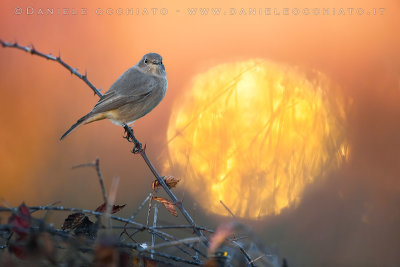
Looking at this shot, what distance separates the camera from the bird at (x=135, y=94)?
4.10 metres

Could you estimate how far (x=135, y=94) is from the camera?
14.4ft

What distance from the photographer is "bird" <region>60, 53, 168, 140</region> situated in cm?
410

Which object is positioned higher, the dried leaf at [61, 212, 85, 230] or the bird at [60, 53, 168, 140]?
the bird at [60, 53, 168, 140]

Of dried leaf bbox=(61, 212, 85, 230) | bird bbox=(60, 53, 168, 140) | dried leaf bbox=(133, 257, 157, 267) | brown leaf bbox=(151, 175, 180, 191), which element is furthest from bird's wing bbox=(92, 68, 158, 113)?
dried leaf bbox=(133, 257, 157, 267)

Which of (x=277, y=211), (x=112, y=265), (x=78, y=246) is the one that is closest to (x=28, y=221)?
(x=78, y=246)

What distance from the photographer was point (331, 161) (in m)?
5.17

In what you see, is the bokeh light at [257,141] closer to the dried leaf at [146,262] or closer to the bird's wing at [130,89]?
the bird's wing at [130,89]

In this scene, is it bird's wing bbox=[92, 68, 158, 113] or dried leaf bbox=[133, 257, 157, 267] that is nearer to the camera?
dried leaf bbox=[133, 257, 157, 267]

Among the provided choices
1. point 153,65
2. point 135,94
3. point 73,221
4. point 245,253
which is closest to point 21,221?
point 73,221

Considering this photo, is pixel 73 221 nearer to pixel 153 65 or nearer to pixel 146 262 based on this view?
pixel 146 262

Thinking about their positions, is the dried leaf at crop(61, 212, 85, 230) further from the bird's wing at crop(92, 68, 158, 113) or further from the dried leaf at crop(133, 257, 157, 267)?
the bird's wing at crop(92, 68, 158, 113)

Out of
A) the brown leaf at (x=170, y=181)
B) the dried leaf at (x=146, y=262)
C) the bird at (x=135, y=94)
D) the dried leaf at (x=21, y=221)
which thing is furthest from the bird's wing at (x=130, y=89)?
the dried leaf at (x=21, y=221)

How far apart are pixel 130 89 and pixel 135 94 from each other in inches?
3.0

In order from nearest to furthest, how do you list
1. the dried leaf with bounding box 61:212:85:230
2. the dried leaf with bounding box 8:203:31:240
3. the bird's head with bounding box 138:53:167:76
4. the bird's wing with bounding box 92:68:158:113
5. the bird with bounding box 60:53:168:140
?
the dried leaf with bounding box 8:203:31:240
the dried leaf with bounding box 61:212:85:230
the bird with bounding box 60:53:168:140
the bird's wing with bounding box 92:68:158:113
the bird's head with bounding box 138:53:167:76
